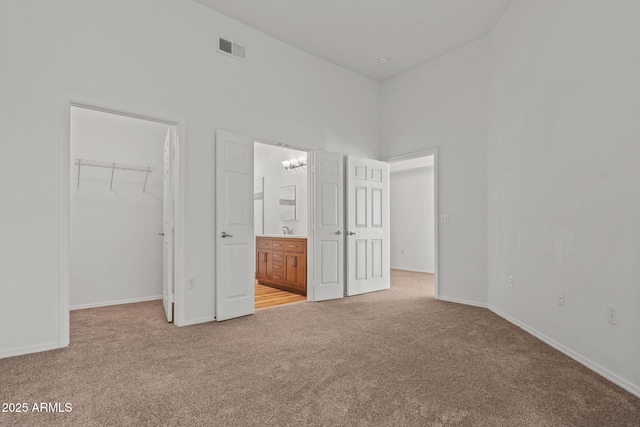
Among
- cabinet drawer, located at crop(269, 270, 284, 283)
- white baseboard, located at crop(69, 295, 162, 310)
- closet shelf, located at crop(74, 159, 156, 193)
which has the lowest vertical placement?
white baseboard, located at crop(69, 295, 162, 310)

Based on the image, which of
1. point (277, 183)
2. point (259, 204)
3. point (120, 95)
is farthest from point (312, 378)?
point (259, 204)

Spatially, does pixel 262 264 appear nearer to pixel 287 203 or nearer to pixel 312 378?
pixel 287 203

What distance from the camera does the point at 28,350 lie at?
107 inches

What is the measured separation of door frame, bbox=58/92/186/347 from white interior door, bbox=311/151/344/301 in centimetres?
176

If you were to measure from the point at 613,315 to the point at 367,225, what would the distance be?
3247 mm

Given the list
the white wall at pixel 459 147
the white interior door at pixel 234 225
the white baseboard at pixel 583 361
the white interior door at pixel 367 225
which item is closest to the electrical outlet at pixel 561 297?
the white baseboard at pixel 583 361

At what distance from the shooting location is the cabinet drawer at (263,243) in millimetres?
5813

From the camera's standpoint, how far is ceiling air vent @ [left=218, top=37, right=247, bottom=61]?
388cm

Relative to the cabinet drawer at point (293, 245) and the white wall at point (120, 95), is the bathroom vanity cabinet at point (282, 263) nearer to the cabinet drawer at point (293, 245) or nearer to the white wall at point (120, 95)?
the cabinet drawer at point (293, 245)

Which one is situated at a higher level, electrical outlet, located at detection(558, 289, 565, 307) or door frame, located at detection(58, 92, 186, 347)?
door frame, located at detection(58, 92, 186, 347)

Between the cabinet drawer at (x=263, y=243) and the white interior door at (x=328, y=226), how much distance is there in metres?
1.33

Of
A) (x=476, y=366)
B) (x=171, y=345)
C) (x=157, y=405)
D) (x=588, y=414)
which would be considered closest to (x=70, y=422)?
(x=157, y=405)

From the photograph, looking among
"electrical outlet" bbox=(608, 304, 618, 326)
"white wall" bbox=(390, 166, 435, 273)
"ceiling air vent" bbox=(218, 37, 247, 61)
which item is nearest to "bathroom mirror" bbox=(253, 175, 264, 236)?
"white wall" bbox=(390, 166, 435, 273)

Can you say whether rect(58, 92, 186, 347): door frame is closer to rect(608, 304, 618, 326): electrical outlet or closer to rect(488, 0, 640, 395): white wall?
rect(488, 0, 640, 395): white wall
